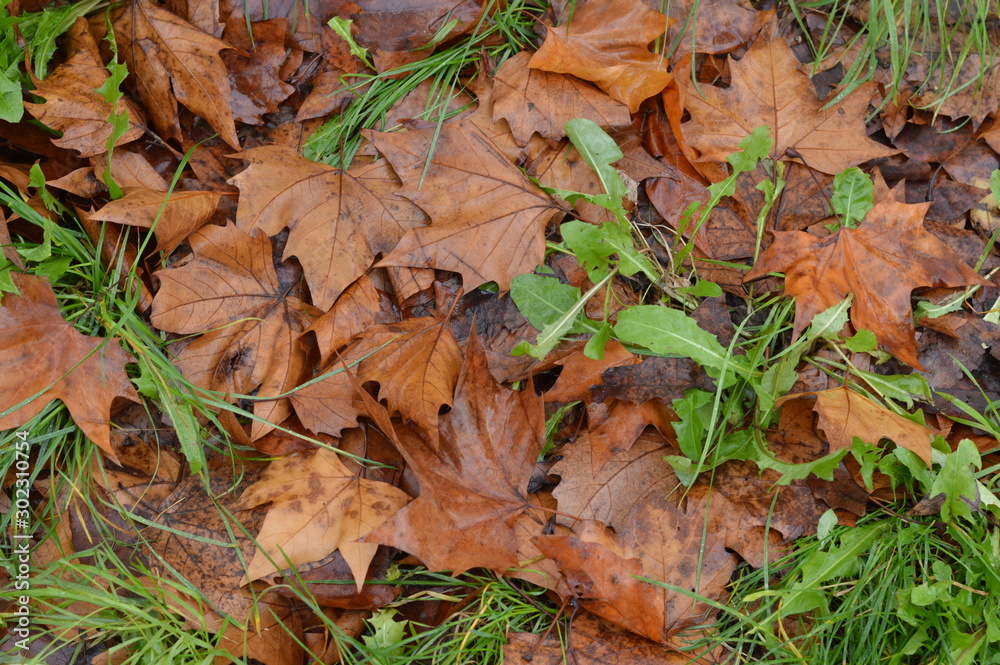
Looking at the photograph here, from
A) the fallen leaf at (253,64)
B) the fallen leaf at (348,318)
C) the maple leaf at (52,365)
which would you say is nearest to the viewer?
the maple leaf at (52,365)

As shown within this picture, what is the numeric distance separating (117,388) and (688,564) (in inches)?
66.3

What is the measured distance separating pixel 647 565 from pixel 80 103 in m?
2.10

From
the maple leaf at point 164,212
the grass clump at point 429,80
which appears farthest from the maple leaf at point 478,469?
the maple leaf at point 164,212

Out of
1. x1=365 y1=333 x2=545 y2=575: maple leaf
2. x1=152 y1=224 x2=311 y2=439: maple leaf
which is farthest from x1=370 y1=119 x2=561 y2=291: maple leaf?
x1=152 y1=224 x2=311 y2=439: maple leaf

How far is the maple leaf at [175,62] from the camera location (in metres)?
1.90

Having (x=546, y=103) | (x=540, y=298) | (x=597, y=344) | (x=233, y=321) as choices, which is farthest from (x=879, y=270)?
(x=233, y=321)

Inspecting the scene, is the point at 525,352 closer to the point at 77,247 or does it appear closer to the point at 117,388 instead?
the point at 117,388

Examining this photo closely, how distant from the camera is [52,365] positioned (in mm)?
1776

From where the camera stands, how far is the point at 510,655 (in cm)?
172

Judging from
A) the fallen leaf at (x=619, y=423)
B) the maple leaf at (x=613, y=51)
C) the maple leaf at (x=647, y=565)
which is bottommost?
the maple leaf at (x=647, y=565)

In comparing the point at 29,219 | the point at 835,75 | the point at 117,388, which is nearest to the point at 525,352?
the point at 117,388

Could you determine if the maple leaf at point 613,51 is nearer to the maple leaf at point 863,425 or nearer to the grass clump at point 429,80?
the grass clump at point 429,80

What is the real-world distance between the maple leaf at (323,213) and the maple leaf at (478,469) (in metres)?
0.44

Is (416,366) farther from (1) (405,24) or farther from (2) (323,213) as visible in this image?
(1) (405,24)
